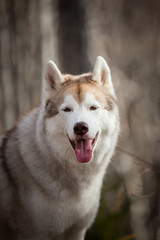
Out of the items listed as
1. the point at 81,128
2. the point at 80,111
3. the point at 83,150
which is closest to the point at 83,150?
the point at 83,150

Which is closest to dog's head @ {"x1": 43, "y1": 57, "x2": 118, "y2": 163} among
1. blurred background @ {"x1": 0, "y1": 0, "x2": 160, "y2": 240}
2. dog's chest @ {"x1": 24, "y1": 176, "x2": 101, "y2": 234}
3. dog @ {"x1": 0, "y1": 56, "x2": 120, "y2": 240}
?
dog @ {"x1": 0, "y1": 56, "x2": 120, "y2": 240}

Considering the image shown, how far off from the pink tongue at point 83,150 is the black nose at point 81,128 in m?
0.15

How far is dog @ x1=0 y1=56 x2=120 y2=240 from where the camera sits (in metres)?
3.08

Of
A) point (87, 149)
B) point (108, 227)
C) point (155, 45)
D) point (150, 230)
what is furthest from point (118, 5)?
point (87, 149)

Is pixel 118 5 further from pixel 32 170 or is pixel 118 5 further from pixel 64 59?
pixel 32 170

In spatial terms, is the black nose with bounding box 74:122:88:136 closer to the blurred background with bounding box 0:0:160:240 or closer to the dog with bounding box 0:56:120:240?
the dog with bounding box 0:56:120:240

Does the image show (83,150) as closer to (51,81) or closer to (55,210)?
(55,210)

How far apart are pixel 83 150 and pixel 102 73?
978 mm

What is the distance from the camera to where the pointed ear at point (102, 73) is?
10.8 ft

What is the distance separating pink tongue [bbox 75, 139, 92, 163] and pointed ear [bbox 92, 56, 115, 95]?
31.0 inches

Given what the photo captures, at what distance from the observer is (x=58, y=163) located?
126 inches

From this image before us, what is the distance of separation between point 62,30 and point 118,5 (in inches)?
92.6

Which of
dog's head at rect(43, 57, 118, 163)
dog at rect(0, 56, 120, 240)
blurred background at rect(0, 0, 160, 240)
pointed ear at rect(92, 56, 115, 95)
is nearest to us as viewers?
dog's head at rect(43, 57, 118, 163)

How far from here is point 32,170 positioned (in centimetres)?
323
